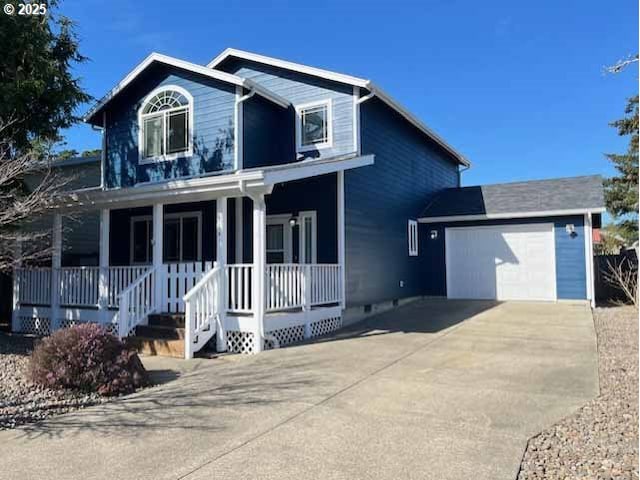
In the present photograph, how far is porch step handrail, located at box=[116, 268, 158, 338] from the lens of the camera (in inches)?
354

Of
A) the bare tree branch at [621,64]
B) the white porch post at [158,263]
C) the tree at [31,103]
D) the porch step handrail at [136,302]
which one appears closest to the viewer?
the bare tree branch at [621,64]

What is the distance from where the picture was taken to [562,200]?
1433cm

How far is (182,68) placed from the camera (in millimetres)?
11977

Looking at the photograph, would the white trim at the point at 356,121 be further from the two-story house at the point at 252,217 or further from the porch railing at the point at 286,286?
the porch railing at the point at 286,286

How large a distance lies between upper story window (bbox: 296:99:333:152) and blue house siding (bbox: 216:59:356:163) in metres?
0.13

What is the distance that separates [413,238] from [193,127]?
25.3 feet

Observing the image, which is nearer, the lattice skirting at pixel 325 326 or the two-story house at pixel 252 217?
the two-story house at pixel 252 217

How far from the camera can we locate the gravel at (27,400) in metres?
5.28

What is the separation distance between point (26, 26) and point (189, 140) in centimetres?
415

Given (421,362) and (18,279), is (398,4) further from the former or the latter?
(18,279)

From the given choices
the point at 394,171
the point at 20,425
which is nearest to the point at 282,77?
the point at 394,171

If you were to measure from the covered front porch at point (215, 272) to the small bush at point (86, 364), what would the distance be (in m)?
1.63

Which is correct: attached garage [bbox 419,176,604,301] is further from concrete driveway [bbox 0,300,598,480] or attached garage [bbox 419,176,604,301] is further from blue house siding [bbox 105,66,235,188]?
blue house siding [bbox 105,66,235,188]

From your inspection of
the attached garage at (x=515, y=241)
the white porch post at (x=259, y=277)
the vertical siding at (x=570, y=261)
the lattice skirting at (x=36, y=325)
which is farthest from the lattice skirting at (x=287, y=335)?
the vertical siding at (x=570, y=261)
